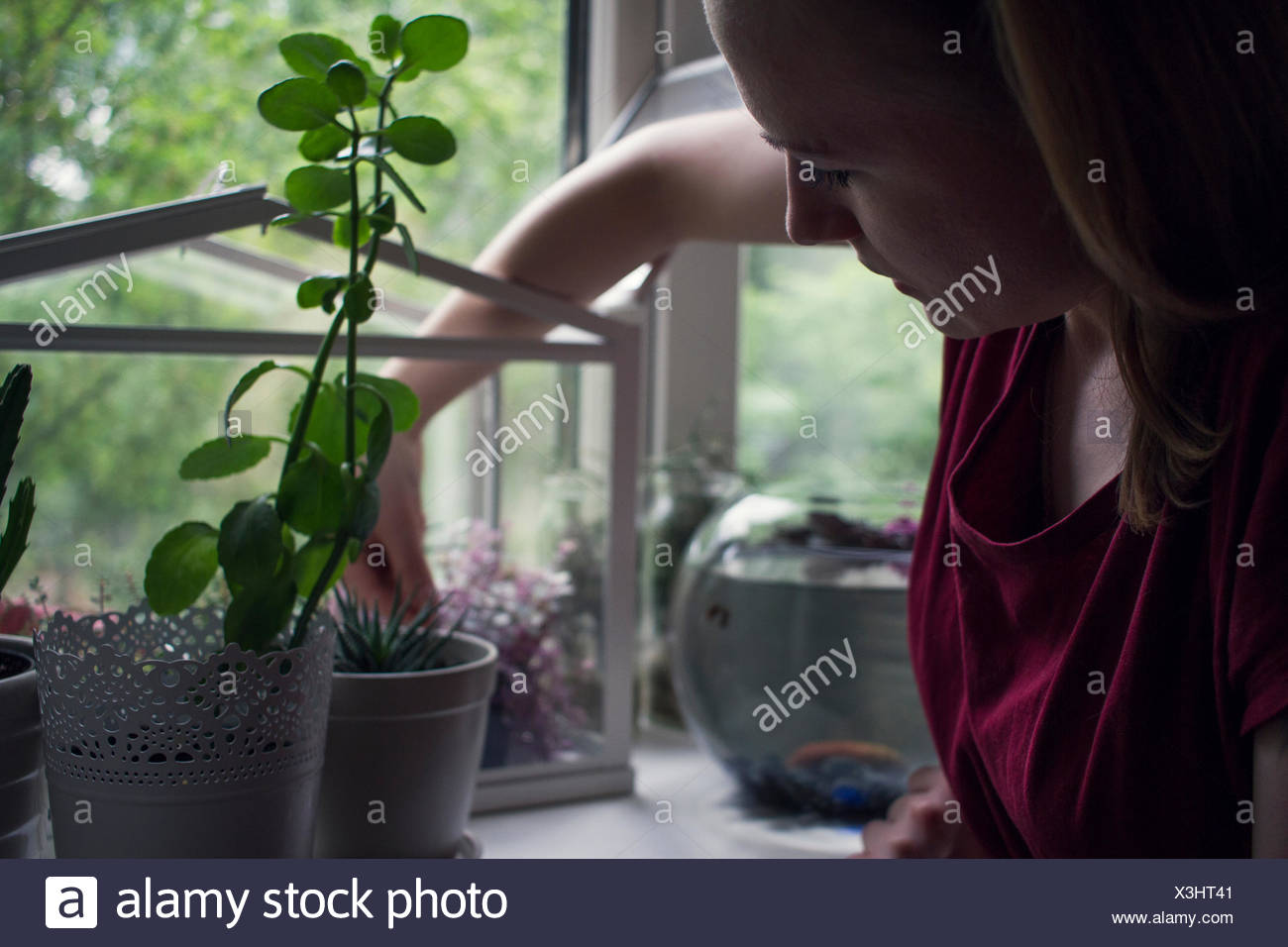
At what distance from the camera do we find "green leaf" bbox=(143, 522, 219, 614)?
1.54ft

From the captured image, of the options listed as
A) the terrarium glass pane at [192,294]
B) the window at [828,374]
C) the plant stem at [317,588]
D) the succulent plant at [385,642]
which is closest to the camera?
the plant stem at [317,588]

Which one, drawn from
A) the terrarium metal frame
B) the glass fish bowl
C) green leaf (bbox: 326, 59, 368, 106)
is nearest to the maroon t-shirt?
the glass fish bowl

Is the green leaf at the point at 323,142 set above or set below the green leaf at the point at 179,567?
above

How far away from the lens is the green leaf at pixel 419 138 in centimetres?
49

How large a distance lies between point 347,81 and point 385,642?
0.28m

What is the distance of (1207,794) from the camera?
421 mm

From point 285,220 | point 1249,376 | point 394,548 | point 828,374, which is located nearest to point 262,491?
point 394,548

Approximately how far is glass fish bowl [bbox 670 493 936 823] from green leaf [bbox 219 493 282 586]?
369 millimetres

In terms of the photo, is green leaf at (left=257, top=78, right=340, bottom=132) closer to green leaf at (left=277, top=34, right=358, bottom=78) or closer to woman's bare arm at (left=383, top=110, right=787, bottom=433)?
green leaf at (left=277, top=34, right=358, bottom=78)

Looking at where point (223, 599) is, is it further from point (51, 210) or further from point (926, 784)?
point (51, 210)

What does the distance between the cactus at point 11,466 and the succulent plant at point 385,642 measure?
157 mm

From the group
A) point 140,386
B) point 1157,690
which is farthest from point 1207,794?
point 140,386

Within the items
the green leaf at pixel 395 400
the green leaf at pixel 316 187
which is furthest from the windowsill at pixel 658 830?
the green leaf at pixel 316 187

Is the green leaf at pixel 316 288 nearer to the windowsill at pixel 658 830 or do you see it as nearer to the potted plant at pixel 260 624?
the potted plant at pixel 260 624
